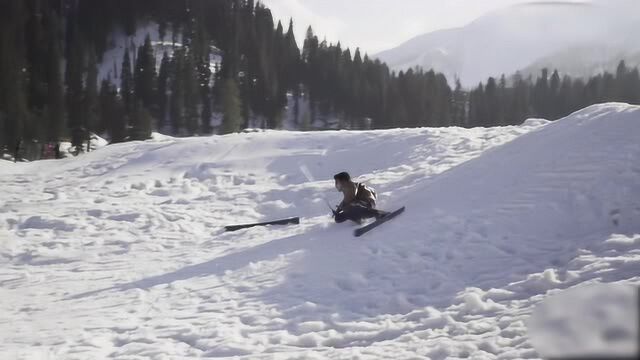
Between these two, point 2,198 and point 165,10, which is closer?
point 2,198

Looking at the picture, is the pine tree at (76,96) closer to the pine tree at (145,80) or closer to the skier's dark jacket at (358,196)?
the pine tree at (145,80)

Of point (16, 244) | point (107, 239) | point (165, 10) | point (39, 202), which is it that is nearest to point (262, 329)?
point (107, 239)

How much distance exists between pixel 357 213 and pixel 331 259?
1.82 meters

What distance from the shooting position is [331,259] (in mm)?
8438

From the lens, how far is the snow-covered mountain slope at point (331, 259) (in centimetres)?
566

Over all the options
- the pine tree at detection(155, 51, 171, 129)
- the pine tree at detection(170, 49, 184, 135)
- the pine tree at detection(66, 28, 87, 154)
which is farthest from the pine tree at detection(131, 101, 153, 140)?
the pine tree at detection(155, 51, 171, 129)

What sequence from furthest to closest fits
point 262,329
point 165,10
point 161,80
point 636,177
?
1. point 165,10
2. point 161,80
3. point 636,177
4. point 262,329

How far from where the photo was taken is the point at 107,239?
10.9 meters

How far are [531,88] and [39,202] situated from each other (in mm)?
95163

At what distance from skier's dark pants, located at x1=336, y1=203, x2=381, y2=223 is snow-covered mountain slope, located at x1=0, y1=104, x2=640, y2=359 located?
0.20 meters

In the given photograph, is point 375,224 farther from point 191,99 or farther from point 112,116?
point 191,99

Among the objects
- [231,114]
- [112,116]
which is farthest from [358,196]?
[112,116]

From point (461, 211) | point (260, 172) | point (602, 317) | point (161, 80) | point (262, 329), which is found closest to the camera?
point (602, 317)

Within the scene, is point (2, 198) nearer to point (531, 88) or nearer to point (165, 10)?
point (165, 10)
